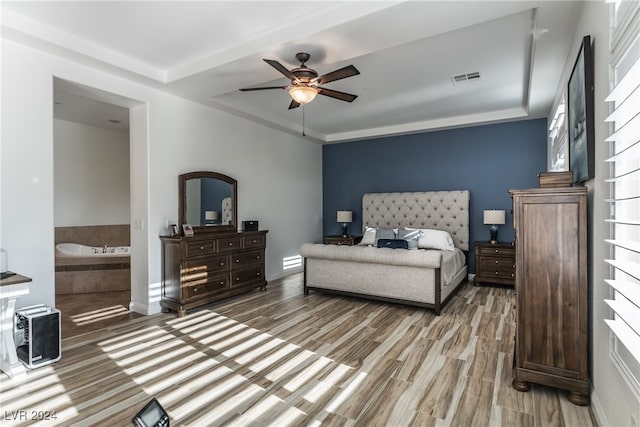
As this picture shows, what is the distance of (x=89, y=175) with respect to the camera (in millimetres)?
6051

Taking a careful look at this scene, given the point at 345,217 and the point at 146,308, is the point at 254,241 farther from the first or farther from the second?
the point at 345,217

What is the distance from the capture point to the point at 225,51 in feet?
10.8

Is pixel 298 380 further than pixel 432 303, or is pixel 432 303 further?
pixel 432 303

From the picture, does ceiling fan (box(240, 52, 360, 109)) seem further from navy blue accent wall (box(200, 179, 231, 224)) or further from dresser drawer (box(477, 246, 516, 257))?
dresser drawer (box(477, 246, 516, 257))

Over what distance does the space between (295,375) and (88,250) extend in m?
5.18

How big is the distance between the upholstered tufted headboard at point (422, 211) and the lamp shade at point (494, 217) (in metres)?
0.40

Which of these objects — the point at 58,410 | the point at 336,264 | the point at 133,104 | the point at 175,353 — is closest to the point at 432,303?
the point at 336,264

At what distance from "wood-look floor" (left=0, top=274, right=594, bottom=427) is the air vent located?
2.74 meters

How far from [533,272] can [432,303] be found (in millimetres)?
1771

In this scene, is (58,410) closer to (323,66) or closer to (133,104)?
(133,104)

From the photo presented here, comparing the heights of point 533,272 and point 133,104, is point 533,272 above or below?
below

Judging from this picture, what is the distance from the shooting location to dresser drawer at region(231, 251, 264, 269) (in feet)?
15.0

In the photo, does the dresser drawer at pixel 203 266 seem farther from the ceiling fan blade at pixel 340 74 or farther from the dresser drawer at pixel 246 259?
the ceiling fan blade at pixel 340 74

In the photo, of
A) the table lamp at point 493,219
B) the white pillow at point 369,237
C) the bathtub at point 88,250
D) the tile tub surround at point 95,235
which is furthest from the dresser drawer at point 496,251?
the tile tub surround at point 95,235
